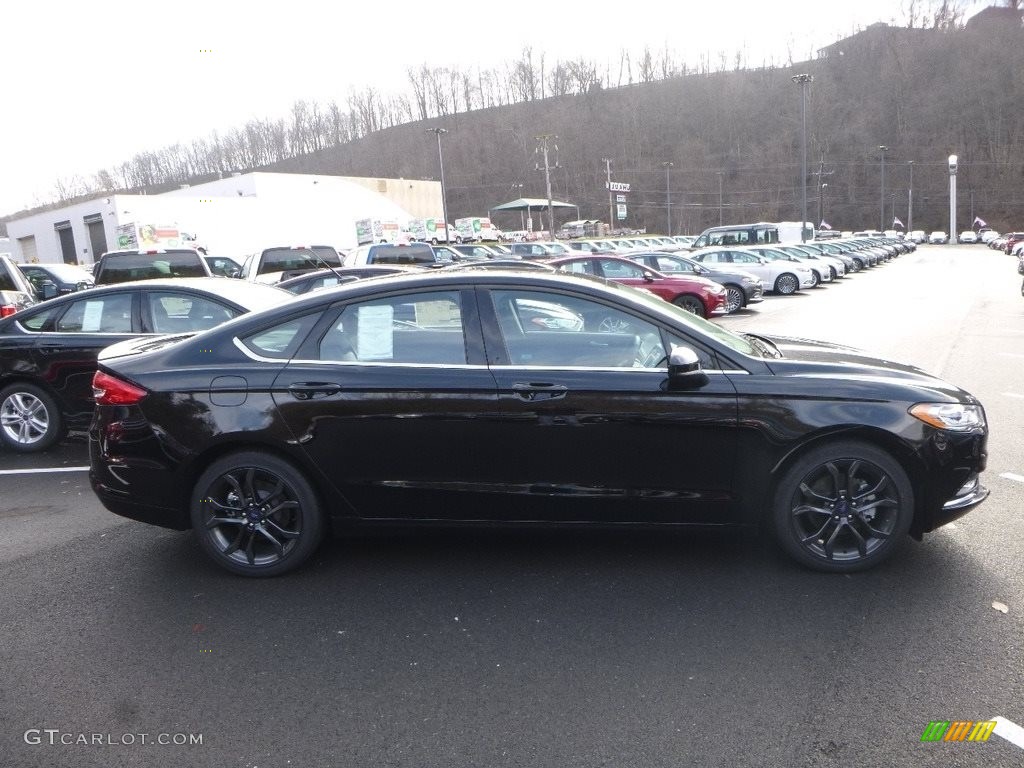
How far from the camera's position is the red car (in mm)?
17703

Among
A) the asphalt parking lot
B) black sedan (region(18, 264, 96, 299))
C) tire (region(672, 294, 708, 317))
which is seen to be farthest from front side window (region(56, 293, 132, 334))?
black sedan (region(18, 264, 96, 299))

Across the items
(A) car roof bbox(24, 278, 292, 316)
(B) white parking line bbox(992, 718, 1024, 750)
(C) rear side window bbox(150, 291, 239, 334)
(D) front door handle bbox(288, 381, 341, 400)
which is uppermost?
(A) car roof bbox(24, 278, 292, 316)

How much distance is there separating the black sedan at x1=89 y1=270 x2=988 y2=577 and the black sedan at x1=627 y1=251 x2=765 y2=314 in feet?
52.4

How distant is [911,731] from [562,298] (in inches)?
97.6

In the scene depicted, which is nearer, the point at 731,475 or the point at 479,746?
the point at 479,746

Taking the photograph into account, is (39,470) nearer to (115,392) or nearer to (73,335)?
(73,335)

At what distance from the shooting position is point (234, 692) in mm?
3211

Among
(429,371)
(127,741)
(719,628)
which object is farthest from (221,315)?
(719,628)

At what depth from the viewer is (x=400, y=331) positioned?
4.27m

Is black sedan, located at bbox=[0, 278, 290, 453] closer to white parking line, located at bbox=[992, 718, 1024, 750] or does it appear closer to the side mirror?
the side mirror

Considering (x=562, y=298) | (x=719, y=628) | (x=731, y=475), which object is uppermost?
(x=562, y=298)

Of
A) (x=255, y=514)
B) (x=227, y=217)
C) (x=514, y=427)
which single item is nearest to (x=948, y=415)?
(x=514, y=427)

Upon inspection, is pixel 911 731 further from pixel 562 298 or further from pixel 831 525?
pixel 562 298

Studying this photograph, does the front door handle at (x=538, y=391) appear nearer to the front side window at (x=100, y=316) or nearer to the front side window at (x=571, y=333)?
the front side window at (x=571, y=333)
